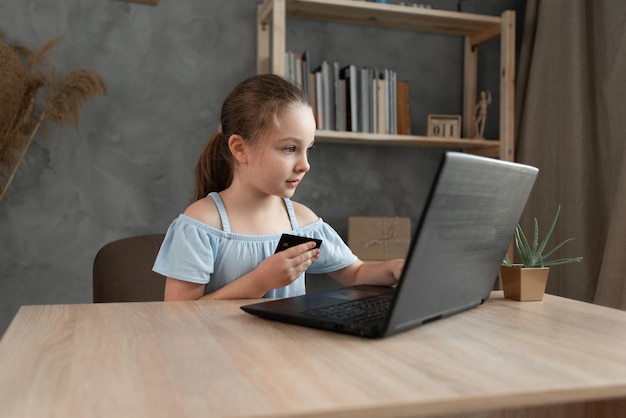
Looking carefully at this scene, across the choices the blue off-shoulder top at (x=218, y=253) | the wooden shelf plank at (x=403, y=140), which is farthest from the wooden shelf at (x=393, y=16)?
the blue off-shoulder top at (x=218, y=253)

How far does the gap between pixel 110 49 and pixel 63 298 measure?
1.09m

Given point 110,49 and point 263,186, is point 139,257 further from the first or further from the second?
point 110,49

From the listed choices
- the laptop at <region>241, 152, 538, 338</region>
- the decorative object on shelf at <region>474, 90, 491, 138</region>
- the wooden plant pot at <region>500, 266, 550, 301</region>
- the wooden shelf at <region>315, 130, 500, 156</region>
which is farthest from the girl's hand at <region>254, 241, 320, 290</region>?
the decorative object on shelf at <region>474, 90, 491, 138</region>

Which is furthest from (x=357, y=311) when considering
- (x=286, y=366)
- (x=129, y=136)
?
(x=129, y=136)

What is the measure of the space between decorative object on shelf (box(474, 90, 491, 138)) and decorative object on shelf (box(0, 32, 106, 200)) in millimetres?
1720

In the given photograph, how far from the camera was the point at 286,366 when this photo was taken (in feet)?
2.06

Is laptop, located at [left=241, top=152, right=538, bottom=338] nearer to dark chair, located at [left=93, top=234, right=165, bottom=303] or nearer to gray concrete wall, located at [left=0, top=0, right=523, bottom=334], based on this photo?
dark chair, located at [left=93, top=234, right=165, bottom=303]

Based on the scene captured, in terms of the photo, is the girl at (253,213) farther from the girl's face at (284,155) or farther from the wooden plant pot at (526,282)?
the wooden plant pot at (526,282)

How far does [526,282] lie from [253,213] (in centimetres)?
65

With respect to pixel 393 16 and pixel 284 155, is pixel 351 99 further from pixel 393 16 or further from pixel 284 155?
pixel 284 155

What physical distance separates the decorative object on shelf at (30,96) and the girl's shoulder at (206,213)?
4.30 ft

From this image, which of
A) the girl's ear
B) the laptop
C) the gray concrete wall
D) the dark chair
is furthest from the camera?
the gray concrete wall

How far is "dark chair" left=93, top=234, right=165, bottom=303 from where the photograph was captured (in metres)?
1.71

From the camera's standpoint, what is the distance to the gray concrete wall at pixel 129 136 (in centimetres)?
254
